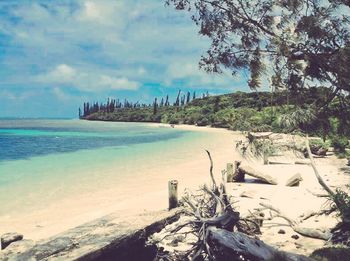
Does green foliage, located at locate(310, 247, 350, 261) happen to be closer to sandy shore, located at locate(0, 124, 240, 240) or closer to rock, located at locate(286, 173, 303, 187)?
sandy shore, located at locate(0, 124, 240, 240)

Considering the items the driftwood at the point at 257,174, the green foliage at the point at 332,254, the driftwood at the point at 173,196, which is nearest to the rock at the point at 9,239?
the driftwood at the point at 173,196

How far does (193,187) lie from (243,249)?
11235 millimetres

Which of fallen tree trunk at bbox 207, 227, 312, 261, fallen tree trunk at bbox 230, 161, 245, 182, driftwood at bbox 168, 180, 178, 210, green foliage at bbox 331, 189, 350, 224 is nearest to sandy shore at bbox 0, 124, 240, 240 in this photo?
driftwood at bbox 168, 180, 178, 210

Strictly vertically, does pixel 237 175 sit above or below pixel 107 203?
above

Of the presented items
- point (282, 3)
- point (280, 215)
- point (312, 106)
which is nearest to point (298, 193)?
point (280, 215)

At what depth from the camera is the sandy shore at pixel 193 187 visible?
31.9 feet

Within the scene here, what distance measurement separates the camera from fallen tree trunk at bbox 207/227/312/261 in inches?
235

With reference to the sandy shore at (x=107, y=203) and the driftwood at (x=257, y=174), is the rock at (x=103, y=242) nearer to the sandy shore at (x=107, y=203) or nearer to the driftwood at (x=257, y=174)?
the sandy shore at (x=107, y=203)

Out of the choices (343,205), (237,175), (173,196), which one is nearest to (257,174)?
(237,175)

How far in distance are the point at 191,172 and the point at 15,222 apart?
11390 millimetres

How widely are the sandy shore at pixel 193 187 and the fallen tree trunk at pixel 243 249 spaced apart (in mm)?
2126

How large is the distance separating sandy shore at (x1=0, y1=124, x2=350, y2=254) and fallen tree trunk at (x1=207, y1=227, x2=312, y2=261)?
83.7 inches

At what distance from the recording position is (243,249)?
6.04 meters

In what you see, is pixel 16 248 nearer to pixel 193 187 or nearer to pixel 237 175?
pixel 193 187
